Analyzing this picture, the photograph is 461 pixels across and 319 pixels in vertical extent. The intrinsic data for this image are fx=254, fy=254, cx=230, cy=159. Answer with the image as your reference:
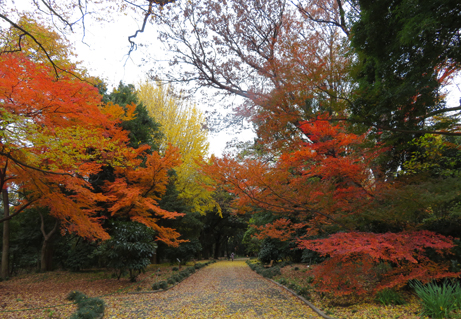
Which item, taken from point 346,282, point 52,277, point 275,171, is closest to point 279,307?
point 346,282

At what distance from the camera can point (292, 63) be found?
5898 millimetres

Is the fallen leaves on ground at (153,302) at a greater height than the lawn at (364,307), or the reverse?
the lawn at (364,307)

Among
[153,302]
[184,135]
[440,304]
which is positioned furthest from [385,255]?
[184,135]

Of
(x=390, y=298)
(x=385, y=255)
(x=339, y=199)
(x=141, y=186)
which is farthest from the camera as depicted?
(x=141, y=186)

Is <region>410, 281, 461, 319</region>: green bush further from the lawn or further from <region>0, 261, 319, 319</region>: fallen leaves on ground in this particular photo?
<region>0, 261, 319, 319</region>: fallen leaves on ground

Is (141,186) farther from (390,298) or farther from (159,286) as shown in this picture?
(390,298)

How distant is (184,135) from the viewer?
16906mm

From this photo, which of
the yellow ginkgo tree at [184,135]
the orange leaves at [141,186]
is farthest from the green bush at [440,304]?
the yellow ginkgo tree at [184,135]

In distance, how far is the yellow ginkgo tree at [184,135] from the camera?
15273 mm

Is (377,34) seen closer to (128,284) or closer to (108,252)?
(108,252)

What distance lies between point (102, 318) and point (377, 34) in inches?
265

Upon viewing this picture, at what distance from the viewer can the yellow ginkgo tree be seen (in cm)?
1527

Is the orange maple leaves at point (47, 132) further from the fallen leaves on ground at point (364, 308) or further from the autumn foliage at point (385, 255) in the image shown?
the fallen leaves on ground at point (364, 308)

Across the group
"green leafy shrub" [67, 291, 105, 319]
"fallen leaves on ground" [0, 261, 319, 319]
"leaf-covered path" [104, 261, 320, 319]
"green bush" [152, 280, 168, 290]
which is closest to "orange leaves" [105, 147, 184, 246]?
"green bush" [152, 280, 168, 290]
